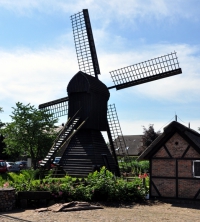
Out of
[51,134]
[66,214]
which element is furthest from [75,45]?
[66,214]

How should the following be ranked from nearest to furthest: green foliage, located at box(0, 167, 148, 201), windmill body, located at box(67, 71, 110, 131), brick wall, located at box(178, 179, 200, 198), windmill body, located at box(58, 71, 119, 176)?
green foliage, located at box(0, 167, 148, 201)
brick wall, located at box(178, 179, 200, 198)
windmill body, located at box(58, 71, 119, 176)
windmill body, located at box(67, 71, 110, 131)

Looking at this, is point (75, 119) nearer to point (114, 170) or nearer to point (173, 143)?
point (114, 170)

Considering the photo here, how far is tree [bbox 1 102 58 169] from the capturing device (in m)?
32.8

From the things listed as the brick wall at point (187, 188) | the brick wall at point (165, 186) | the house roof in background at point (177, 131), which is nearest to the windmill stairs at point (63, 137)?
the house roof in background at point (177, 131)

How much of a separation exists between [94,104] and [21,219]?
1215cm

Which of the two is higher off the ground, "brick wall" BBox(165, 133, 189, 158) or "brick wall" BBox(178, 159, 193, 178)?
"brick wall" BBox(165, 133, 189, 158)

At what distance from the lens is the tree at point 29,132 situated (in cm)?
3275

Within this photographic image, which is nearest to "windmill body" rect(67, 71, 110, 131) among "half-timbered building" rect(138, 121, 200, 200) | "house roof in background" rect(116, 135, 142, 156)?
"half-timbered building" rect(138, 121, 200, 200)

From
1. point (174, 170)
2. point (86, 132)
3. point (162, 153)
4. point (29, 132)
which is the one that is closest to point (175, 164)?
point (174, 170)

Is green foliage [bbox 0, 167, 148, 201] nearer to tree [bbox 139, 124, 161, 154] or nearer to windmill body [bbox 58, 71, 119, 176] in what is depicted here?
windmill body [bbox 58, 71, 119, 176]

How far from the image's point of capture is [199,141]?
642 inches

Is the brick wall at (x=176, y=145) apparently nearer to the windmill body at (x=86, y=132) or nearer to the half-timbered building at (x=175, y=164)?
the half-timbered building at (x=175, y=164)

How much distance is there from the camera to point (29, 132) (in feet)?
108

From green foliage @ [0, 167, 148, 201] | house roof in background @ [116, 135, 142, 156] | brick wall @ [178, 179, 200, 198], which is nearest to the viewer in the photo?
green foliage @ [0, 167, 148, 201]
